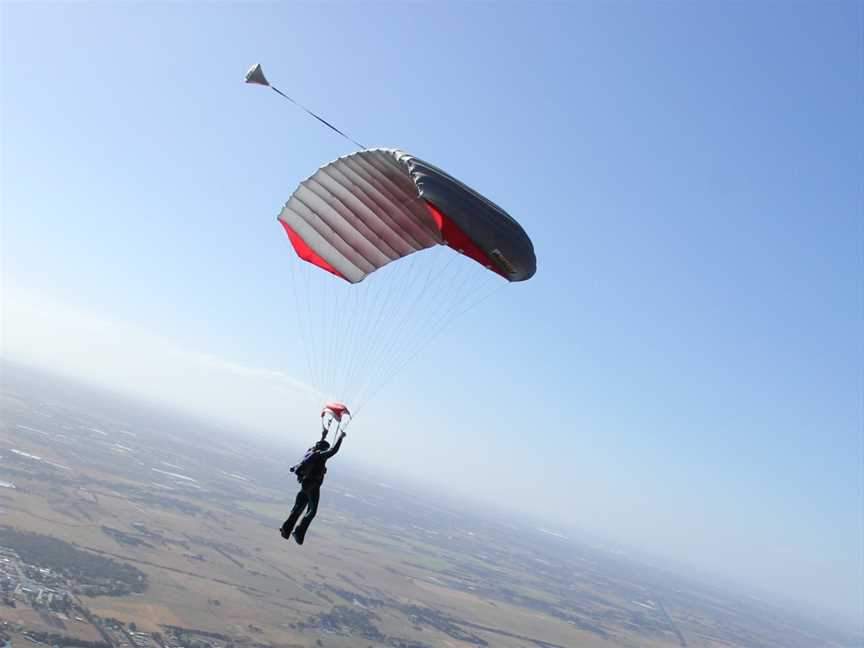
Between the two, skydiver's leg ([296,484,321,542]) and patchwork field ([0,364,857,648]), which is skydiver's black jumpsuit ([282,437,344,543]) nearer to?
skydiver's leg ([296,484,321,542])

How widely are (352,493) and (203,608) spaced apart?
141504 millimetres

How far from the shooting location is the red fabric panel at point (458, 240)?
1018cm

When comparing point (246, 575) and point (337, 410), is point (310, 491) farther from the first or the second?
point (246, 575)

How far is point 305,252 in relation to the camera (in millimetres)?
13500

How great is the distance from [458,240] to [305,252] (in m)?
4.11

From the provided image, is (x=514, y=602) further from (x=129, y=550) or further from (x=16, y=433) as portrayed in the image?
(x=16, y=433)

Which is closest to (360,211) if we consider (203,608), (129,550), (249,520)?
(203,608)

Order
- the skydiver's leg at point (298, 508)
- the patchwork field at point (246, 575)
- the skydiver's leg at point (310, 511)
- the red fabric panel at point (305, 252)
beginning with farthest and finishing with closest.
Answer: the patchwork field at point (246, 575) < the red fabric panel at point (305, 252) < the skydiver's leg at point (298, 508) < the skydiver's leg at point (310, 511)

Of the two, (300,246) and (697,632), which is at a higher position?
(300,246)

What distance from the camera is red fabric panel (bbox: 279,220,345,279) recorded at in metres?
13.3

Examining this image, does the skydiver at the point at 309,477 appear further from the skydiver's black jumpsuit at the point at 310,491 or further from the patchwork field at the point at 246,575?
the patchwork field at the point at 246,575

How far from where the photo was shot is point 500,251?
1048 cm

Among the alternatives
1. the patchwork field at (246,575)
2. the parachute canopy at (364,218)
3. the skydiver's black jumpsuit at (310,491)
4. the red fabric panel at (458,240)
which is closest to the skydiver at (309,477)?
the skydiver's black jumpsuit at (310,491)

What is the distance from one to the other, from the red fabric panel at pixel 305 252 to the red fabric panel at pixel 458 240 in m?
3.28
